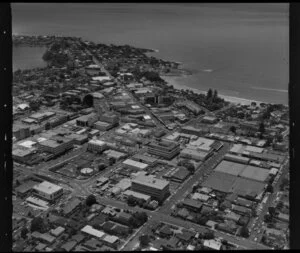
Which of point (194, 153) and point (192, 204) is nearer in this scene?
point (192, 204)

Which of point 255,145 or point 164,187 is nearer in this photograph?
point 164,187

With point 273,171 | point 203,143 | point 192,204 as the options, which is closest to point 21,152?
point 192,204

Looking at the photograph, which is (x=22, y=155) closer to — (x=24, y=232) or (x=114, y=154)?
(x=114, y=154)

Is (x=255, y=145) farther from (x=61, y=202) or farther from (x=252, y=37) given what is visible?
(x=252, y=37)

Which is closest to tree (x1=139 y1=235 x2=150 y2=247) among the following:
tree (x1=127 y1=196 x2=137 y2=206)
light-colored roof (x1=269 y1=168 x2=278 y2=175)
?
tree (x1=127 y1=196 x2=137 y2=206)

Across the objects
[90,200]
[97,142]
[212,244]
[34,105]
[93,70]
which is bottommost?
[212,244]
